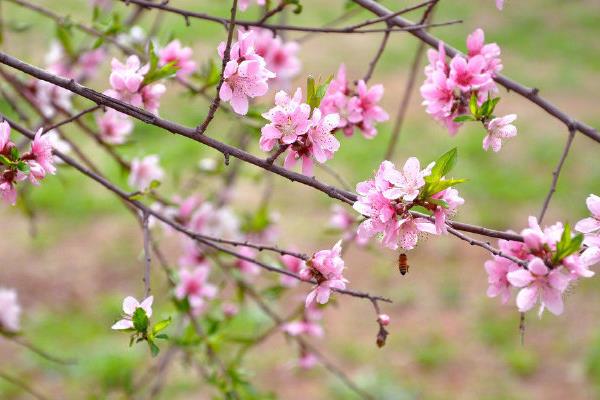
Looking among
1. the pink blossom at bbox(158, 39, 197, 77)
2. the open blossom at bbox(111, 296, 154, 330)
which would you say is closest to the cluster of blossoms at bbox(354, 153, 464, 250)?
the open blossom at bbox(111, 296, 154, 330)

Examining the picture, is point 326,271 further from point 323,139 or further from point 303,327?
point 303,327

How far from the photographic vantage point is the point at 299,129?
1.10 meters

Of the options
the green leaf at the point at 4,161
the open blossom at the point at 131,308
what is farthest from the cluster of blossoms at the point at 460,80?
the green leaf at the point at 4,161

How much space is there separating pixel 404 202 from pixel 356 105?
0.49 m

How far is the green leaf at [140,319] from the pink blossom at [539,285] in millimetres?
540

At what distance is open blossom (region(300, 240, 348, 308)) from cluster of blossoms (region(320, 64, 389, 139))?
0.39 metres

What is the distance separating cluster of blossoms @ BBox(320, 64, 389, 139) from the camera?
4.99 ft

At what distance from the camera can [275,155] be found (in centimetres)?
107

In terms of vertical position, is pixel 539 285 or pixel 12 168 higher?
pixel 12 168

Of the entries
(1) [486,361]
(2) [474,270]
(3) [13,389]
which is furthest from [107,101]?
(2) [474,270]

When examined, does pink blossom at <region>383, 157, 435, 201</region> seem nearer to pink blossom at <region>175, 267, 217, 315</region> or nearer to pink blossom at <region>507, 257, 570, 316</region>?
pink blossom at <region>507, 257, 570, 316</region>

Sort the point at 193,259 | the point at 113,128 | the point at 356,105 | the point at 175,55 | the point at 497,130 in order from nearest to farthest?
the point at 497,130
the point at 356,105
the point at 175,55
the point at 113,128
the point at 193,259

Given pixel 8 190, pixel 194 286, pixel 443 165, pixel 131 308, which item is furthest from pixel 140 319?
pixel 194 286

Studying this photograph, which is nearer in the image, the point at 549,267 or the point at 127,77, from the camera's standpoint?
the point at 549,267
